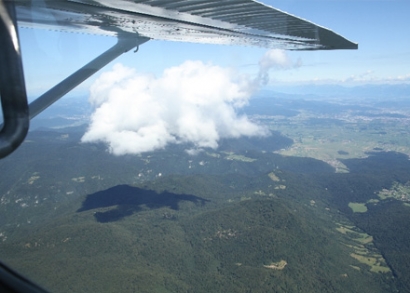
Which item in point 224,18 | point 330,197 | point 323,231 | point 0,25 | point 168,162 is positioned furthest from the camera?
point 168,162

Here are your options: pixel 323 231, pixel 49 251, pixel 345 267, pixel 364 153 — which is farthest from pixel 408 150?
pixel 49 251

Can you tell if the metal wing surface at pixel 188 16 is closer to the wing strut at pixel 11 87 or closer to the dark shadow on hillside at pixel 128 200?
the wing strut at pixel 11 87

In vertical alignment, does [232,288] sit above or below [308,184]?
above

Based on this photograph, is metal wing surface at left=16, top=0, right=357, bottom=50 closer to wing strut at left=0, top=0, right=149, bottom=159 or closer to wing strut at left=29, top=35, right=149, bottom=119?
wing strut at left=0, top=0, right=149, bottom=159

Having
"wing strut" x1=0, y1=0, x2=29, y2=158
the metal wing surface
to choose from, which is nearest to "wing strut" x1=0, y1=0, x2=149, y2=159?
"wing strut" x1=0, y1=0, x2=29, y2=158

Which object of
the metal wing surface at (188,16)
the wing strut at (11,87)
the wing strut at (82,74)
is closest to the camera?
the wing strut at (11,87)

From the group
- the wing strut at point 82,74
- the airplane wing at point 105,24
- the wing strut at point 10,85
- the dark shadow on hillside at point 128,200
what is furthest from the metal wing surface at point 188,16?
the dark shadow on hillside at point 128,200

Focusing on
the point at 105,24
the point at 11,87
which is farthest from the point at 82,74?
the point at 11,87

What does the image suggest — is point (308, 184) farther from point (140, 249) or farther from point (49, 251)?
point (49, 251)

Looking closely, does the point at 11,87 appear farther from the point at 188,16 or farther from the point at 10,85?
the point at 188,16
